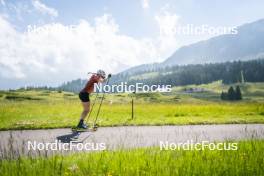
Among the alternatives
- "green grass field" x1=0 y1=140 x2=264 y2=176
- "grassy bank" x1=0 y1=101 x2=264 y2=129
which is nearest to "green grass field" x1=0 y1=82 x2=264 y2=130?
"grassy bank" x1=0 y1=101 x2=264 y2=129

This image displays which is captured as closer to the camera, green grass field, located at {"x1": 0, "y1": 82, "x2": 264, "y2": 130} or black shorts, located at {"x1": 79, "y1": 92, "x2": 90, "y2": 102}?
black shorts, located at {"x1": 79, "y1": 92, "x2": 90, "y2": 102}

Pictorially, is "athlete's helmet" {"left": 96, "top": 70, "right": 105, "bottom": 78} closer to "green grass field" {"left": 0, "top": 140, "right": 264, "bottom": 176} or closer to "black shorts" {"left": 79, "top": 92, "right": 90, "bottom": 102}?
"black shorts" {"left": 79, "top": 92, "right": 90, "bottom": 102}

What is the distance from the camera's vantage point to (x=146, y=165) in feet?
22.3

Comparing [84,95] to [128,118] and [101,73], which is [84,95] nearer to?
[101,73]

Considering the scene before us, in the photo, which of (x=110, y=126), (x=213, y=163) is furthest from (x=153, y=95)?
(x=213, y=163)

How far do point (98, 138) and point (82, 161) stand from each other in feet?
17.5

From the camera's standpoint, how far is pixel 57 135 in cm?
1402

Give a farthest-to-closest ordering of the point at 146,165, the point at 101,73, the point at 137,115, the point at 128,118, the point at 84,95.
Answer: the point at 137,115, the point at 128,118, the point at 84,95, the point at 101,73, the point at 146,165

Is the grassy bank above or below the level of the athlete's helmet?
below

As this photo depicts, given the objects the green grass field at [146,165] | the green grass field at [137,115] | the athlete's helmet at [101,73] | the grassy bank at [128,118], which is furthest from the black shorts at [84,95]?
the green grass field at [146,165]

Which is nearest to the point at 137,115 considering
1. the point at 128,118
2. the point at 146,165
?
the point at 128,118

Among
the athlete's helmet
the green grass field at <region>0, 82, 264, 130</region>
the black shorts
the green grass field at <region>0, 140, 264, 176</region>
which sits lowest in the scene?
the green grass field at <region>0, 82, 264, 130</region>

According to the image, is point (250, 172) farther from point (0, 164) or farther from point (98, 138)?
point (98, 138)

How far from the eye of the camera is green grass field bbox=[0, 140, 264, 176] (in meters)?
6.54
